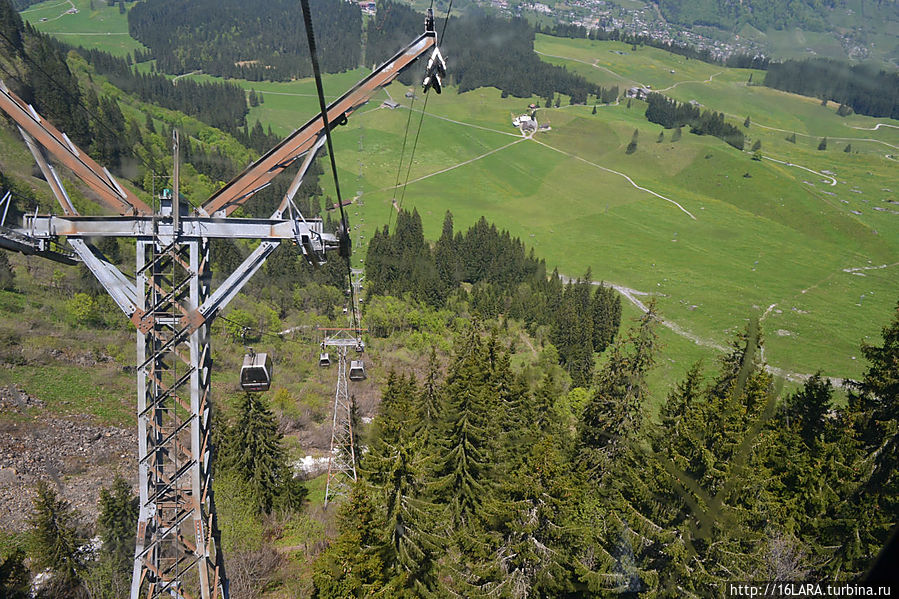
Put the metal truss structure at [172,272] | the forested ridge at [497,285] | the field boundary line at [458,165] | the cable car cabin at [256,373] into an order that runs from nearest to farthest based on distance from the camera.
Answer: the metal truss structure at [172,272], the cable car cabin at [256,373], the forested ridge at [497,285], the field boundary line at [458,165]

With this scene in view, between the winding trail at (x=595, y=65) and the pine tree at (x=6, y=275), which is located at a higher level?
the winding trail at (x=595, y=65)

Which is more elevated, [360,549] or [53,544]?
[360,549]

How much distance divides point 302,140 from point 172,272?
2782 mm

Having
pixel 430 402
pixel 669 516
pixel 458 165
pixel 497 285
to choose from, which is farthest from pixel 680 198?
pixel 669 516

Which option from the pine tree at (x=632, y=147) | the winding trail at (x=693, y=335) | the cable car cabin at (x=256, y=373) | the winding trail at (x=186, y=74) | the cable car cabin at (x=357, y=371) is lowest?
the winding trail at (x=693, y=335)

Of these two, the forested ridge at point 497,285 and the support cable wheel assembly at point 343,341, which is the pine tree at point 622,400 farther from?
the forested ridge at point 497,285

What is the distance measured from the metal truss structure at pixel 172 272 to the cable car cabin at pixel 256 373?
5.99 feet

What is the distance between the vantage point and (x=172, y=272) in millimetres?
8359

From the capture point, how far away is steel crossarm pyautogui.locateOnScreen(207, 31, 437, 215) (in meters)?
8.71

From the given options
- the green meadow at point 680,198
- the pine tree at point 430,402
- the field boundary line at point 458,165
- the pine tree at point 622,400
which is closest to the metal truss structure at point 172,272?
the pine tree at point 622,400

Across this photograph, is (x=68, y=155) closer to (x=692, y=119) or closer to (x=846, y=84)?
(x=692, y=119)

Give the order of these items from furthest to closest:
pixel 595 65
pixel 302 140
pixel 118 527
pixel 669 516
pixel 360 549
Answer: pixel 595 65
pixel 118 527
pixel 669 516
pixel 360 549
pixel 302 140

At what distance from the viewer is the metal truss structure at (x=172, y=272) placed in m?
8.23

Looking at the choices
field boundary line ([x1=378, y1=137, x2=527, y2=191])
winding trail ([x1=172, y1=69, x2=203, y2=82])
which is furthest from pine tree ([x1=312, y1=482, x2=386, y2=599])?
winding trail ([x1=172, y1=69, x2=203, y2=82])
